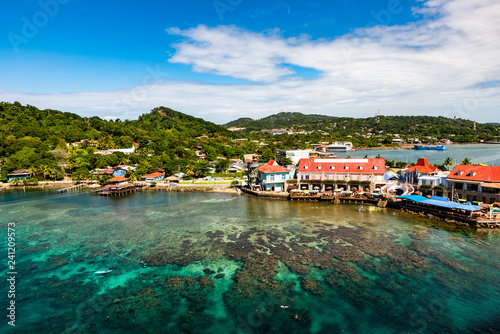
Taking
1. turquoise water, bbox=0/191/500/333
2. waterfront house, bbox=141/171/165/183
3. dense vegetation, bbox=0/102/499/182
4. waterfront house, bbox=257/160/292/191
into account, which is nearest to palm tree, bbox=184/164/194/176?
dense vegetation, bbox=0/102/499/182

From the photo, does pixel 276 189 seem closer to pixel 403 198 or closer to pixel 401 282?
pixel 403 198

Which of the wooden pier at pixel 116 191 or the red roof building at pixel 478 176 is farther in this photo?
the wooden pier at pixel 116 191

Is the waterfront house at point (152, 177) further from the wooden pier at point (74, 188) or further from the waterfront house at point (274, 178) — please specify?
the waterfront house at point (274, 178)

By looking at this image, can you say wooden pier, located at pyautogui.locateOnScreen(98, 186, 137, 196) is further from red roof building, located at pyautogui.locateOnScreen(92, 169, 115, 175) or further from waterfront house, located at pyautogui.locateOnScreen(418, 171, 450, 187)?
waterfront house, located at pyautogui.locateOnScreen(418, 171, 450, 187)

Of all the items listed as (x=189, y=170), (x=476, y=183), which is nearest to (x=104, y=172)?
(x=189, y=170)

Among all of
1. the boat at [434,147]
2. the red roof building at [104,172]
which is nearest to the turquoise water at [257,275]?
the red roof building at [104,172]
